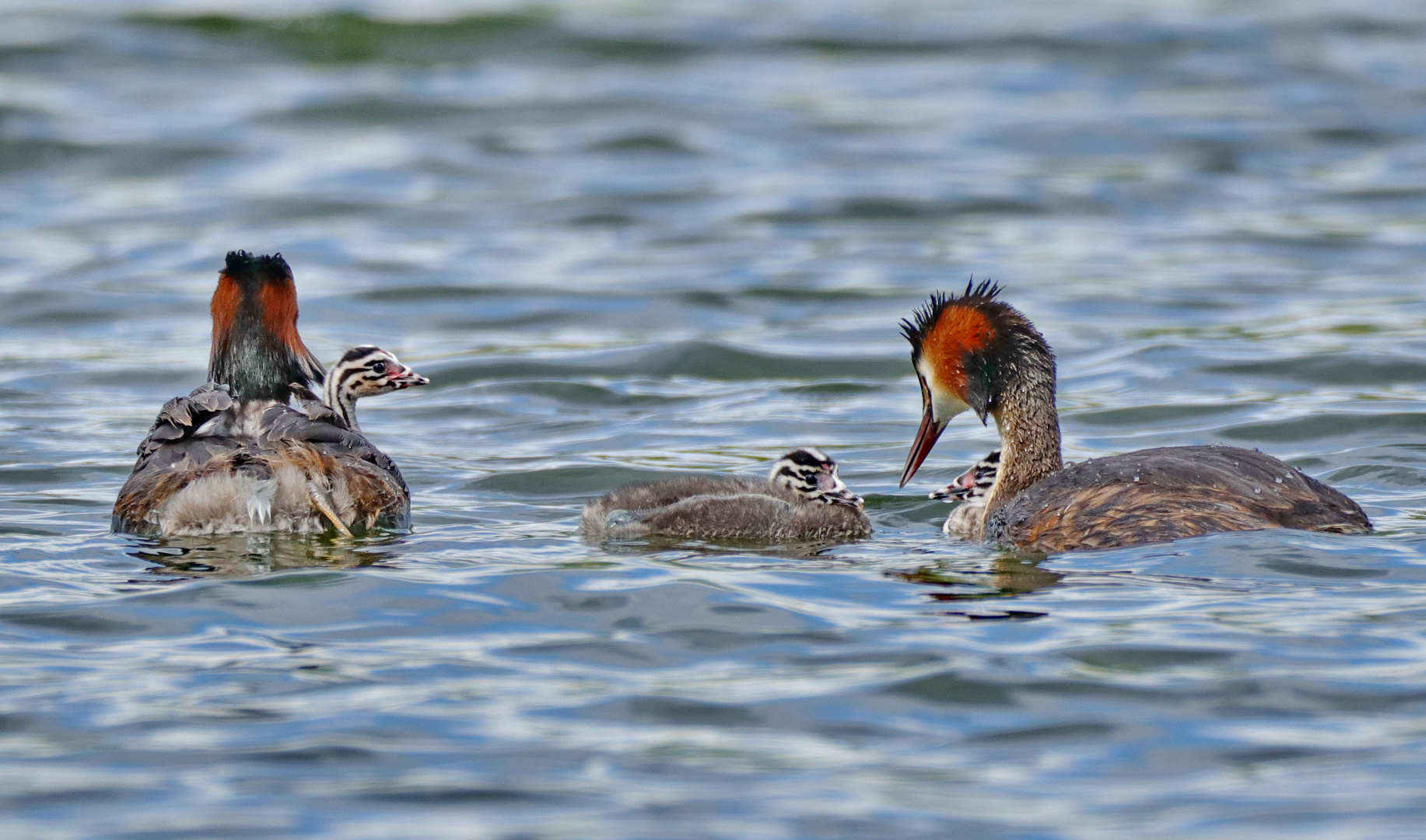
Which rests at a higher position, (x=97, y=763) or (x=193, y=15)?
(x=193, y=15)

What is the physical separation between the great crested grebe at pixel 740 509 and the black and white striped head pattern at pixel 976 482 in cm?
68

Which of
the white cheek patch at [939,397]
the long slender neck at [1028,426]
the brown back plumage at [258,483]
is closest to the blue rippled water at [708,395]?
the brown back plumage at [258,483]

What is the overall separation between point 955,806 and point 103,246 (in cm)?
1550

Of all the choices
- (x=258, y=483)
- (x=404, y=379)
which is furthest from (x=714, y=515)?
(x=404, y=379)

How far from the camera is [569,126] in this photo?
977 inches

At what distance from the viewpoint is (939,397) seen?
33.3 ft

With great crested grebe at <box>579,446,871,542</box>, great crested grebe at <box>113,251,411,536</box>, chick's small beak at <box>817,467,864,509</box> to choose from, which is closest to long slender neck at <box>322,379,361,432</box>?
great crested grebe at <box>113,251,411,536</box>

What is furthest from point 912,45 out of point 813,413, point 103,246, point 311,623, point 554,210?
point 311,623

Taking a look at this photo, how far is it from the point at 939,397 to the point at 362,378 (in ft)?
9.49

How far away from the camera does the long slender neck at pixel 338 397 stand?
34.9ft

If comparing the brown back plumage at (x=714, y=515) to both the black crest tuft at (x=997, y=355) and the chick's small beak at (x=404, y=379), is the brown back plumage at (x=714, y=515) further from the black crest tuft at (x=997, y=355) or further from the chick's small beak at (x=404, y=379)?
the chick's small beak at (x=404, y=379)

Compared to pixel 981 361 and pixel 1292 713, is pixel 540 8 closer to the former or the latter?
pixel 981 361

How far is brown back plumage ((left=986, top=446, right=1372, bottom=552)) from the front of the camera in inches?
332

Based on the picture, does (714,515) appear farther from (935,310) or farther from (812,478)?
(935,310)
